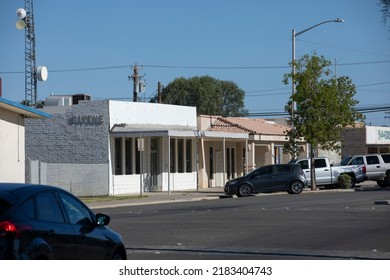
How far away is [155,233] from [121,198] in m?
17.5

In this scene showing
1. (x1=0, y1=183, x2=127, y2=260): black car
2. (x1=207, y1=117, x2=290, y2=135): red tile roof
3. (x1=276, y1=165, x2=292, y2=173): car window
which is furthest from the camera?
(x1=207, y1=117, x2=290, y2=135): red tile roof

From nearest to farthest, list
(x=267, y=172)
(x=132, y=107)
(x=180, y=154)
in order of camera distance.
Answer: (x=267, y=172)
(x=132, y=107)
(x=180, y=154)

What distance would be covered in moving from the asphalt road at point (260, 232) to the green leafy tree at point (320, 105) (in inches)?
596

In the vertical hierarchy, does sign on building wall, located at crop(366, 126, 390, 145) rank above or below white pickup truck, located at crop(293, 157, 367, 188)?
above

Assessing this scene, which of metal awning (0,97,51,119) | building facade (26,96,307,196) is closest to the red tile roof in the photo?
building facade (26,96,307,196)

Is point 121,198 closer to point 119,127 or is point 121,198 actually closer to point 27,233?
point 119,127

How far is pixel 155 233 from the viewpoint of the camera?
18.8 metres

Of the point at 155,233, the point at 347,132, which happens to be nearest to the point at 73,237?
the point at 155,233

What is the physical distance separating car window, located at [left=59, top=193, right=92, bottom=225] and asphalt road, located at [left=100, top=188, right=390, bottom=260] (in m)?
4.18

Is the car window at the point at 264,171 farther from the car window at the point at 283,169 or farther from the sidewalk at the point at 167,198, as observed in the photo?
the sidewalk at the point at 167,198

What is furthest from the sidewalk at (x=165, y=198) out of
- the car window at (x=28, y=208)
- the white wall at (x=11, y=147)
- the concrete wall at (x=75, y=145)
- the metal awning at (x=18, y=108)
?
the car window at (x=28, y=208)

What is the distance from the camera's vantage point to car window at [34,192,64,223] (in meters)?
8.62

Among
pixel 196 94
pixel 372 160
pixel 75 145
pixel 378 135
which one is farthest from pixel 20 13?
pixel 196 94

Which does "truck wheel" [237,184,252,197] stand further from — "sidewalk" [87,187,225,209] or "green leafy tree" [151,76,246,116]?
"green leafy tree" [151,76,246,116]
